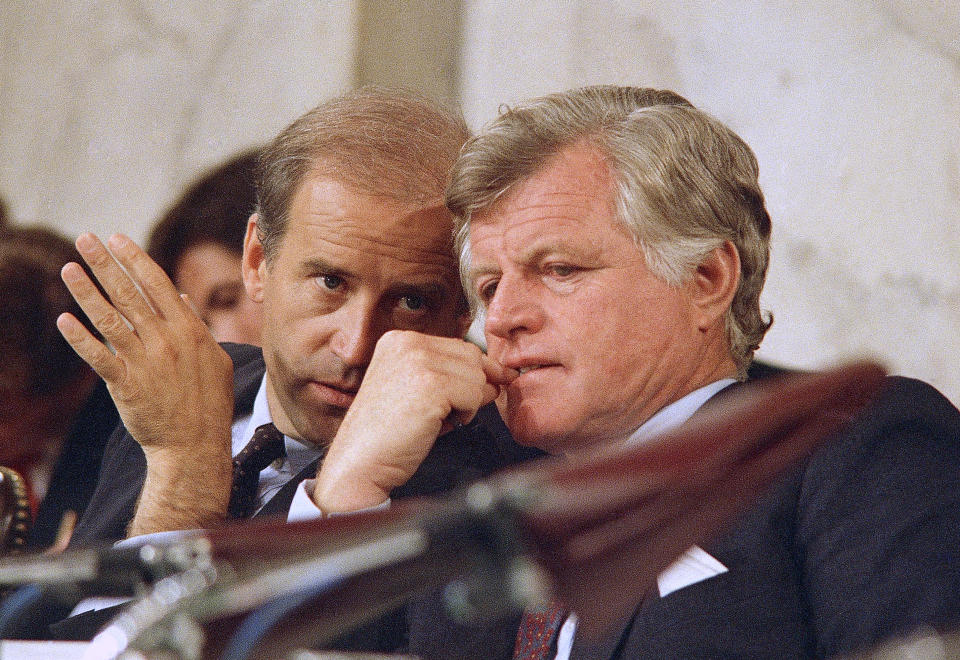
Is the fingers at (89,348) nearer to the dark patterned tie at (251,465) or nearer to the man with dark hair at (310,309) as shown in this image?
the man with dark hair at (310,309)

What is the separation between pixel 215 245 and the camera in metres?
2.98

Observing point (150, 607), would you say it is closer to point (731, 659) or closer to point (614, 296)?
point (731, 659)

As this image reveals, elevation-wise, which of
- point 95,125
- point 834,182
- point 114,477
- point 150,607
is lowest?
point 114,477

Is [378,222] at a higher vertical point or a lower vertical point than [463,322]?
higher

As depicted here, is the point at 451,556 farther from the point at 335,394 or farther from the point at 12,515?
the point at 335,394

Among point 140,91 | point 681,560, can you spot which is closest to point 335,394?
point 681,560

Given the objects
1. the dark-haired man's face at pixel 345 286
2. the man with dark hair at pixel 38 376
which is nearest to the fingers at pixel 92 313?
the dark-haired man's face at pixel 345 286

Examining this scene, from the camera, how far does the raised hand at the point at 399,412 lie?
1527mm

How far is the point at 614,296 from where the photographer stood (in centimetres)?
154

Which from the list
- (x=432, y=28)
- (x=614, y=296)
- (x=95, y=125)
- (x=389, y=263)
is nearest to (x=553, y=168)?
(x=614, y=296)

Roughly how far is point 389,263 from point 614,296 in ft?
1.41

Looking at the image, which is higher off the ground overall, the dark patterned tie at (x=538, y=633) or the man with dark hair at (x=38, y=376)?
the dark patterned tie at (x=538, y=633)

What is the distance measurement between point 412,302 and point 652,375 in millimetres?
477

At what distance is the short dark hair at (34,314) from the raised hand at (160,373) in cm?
95
